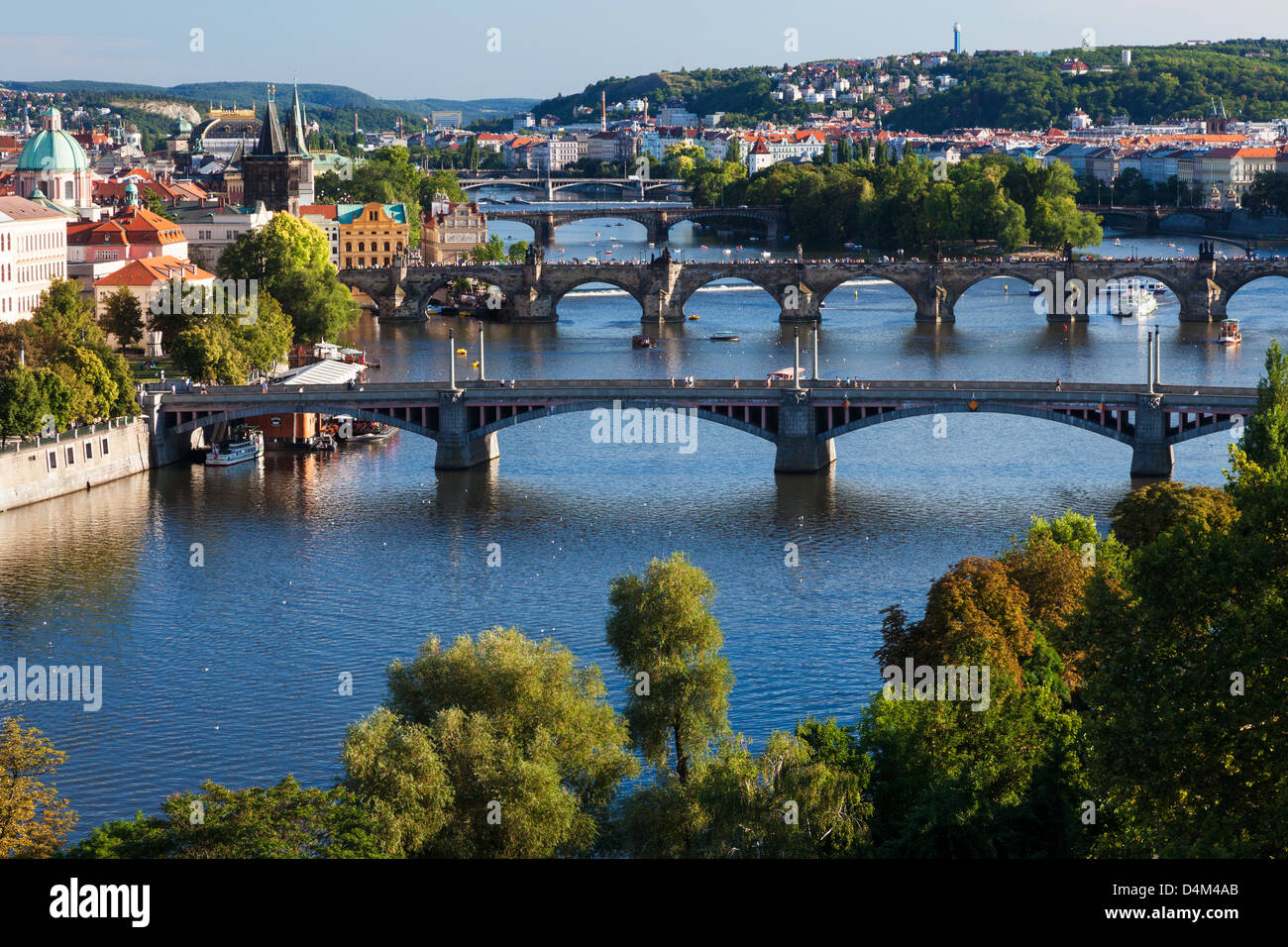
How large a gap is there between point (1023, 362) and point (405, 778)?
42604 millimetres

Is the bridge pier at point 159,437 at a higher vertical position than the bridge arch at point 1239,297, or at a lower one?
lower

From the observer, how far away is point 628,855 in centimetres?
1844

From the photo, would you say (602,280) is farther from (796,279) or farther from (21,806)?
(21,806)

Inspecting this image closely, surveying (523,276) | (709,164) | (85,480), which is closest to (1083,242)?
(523,276)

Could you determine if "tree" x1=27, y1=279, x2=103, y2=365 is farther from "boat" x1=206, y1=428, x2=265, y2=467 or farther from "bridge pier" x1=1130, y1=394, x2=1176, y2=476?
"bridge pier" x1=1130, y1=394, x2=1176, y2=476

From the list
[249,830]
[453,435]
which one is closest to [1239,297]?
[453,435]

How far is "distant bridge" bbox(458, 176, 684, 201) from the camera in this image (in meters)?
141

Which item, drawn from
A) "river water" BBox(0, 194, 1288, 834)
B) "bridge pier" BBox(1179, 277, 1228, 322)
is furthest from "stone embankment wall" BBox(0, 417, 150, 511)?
"bridge pier" BBox(1179, 277, 1228, 322)

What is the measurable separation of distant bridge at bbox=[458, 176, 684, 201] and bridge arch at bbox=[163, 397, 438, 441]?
95333 mm

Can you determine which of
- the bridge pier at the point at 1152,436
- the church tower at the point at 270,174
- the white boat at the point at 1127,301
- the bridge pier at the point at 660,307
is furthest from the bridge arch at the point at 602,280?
the bridge pier at the point at 1152,436

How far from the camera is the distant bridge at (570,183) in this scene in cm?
14100

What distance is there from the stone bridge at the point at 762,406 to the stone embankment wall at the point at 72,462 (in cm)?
90

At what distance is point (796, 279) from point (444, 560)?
40.7 meters

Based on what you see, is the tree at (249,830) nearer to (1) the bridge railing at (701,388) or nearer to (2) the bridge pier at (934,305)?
(1) the bridge railing at (701,388)
